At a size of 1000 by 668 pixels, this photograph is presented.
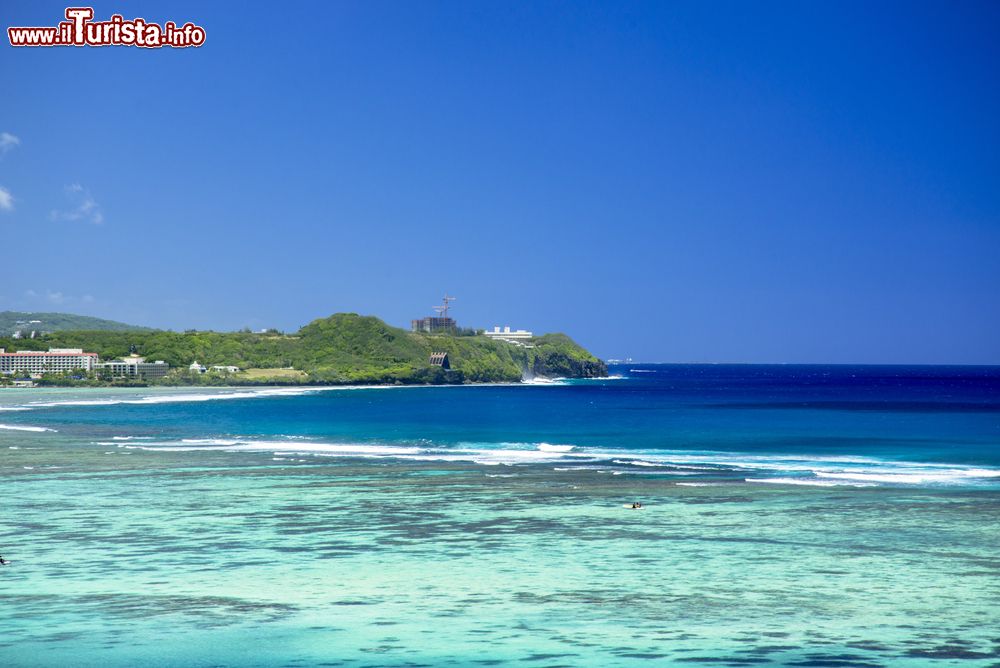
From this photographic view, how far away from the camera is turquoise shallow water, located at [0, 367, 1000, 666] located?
49.6 ft

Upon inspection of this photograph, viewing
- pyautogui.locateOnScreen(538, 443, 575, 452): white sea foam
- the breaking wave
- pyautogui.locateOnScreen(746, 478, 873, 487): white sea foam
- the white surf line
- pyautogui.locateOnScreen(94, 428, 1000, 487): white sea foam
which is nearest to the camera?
pyautogui.locateOnScreen(746, 478, 873, 487): white sea foam

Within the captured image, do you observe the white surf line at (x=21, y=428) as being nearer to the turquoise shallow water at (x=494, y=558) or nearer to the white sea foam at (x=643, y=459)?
the white sea foam at (x=643, y=459)

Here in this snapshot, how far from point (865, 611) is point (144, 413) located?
245 feet

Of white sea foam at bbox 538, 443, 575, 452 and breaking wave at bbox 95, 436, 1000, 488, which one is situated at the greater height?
white sea foam at bbox 538, 443, 575, 452

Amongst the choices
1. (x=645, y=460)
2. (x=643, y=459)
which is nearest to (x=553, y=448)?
(x=643, y=459)

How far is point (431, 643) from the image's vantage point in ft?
49.8

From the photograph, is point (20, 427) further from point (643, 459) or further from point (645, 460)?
point (645, 460)

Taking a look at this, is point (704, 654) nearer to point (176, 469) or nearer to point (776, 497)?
point (776, 497)

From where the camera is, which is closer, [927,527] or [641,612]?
[641,612]

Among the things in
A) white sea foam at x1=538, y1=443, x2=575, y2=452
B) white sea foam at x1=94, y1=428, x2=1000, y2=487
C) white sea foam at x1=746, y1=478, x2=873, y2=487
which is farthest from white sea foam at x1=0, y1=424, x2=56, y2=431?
white sea foam at x1=746, y1=478, x2=873, y2=487

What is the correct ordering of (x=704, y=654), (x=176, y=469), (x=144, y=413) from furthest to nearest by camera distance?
(x=144, y=413)
(x=176, y=469)
(x=704, y=654)

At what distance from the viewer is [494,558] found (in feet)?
70.3

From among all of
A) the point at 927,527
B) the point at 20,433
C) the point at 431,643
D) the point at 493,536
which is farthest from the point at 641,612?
the point at 20,433

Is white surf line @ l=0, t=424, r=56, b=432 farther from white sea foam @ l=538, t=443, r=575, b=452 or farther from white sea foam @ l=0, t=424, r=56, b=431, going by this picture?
white sea foam @ l=538, t=443, r=575, b=452
